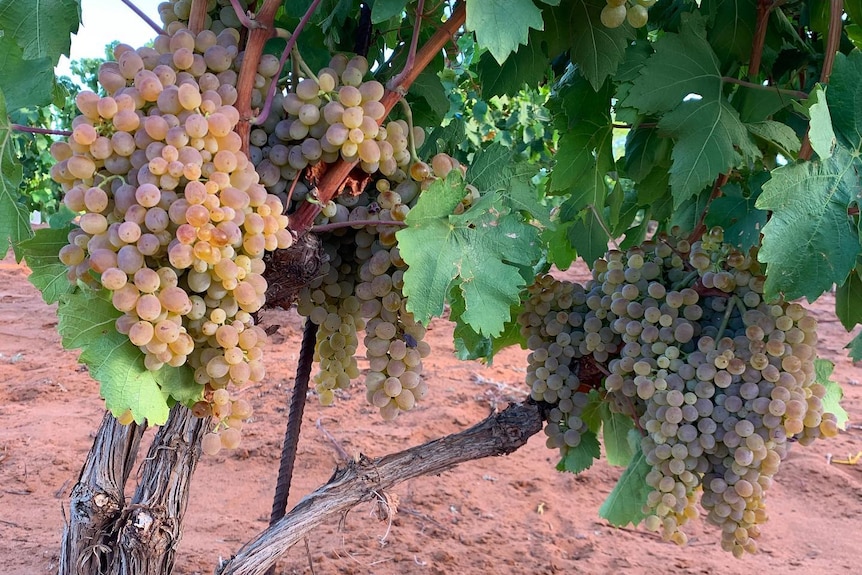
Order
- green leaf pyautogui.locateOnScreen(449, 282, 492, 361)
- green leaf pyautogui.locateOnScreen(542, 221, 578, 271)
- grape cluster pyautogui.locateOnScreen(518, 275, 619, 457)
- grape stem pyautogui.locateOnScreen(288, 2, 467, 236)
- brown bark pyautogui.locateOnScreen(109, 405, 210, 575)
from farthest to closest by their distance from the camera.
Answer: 1. green leaf pyautogui.locateOnScreen(542, 221, 578, 271)
2. grape cluster pyautogui.locateOnScreen(518, 275, 619, 457)
3. brown bark pyautogui.locateOnScreen(109, 405, 210, 575)
4. green leaf pyautogui.locateOnScreen(449, 282, 492, 361)
5. grape stem pyautogui.locateOnScreen(288, 2, 467, 236)

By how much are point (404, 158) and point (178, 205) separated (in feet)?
1.26

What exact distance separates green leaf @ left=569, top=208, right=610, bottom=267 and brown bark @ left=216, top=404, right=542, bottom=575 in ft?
1.41

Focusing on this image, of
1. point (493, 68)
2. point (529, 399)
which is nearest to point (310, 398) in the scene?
point (529, 399)

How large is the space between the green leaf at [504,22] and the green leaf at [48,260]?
2.14 feet

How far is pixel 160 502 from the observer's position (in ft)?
4.69

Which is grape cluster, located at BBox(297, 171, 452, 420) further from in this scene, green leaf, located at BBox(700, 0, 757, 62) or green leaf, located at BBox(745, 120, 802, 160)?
green leaf, located at BBox(700, 0, 757, 62)

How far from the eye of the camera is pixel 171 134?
0.89m

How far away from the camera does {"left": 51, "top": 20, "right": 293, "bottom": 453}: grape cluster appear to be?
867 millimetres

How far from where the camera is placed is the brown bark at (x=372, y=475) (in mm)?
1461

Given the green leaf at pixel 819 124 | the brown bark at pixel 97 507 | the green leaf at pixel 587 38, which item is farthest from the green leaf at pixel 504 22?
the brown bark at pixel 97 507

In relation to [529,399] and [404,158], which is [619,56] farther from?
[529,399]

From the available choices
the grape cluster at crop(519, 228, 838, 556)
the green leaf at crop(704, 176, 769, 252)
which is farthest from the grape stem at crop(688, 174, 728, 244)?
the grape cluster at crop(519, 228, 838, 556)

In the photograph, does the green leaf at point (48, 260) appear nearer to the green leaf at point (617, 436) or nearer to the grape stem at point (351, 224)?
the grape stem at point (351, 224)

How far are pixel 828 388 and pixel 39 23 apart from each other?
1756mm
